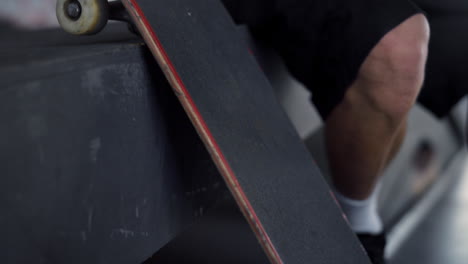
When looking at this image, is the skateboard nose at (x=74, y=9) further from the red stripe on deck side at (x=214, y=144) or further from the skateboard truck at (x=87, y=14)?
the red stripe on deck side at (x=214, y=144)

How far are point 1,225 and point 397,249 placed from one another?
1.53 meters

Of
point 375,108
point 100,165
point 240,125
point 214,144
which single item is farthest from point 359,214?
point 100,165

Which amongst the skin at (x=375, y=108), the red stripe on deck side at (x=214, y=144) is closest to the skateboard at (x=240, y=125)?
the red stripe on deck side at (x=214, y=144)

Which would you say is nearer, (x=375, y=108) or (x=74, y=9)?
(x=74, y=9)

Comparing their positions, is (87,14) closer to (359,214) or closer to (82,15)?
(82,15)

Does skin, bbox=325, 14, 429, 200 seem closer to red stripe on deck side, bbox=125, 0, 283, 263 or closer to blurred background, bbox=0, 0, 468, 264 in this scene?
blurred background, bbox=0, 0, 468, 264

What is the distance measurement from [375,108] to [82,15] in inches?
30.6

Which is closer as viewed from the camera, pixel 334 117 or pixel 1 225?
pixel 1 225

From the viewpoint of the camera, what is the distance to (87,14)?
96 centimetres

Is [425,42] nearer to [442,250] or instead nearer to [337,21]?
[337,21]

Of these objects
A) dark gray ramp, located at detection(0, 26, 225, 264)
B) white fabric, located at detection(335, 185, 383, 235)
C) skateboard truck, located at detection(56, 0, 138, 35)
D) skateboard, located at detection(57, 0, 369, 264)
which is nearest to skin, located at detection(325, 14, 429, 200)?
white fabric, located at detection(335, 185, 383, 235)

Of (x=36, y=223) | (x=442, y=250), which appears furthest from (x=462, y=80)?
(x=36, y=223)

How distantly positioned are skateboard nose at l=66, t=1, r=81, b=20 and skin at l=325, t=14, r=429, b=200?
0.72 metres

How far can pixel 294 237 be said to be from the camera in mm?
979
